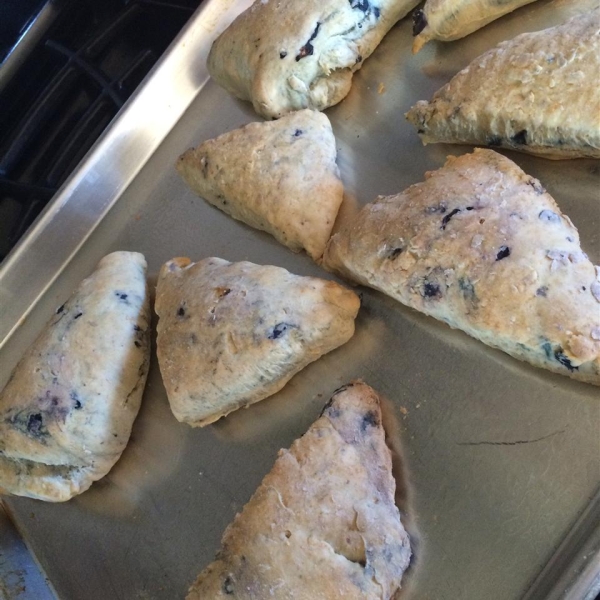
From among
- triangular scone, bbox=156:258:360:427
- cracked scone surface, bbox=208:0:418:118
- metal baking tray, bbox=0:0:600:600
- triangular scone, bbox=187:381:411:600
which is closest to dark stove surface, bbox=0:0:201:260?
metal baking tray, bbox=0:0:600:600

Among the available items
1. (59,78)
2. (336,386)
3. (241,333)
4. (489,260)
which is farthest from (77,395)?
(59,78)

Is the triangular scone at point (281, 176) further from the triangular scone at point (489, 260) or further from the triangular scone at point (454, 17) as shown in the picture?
the triangular scone at point (454, 17)

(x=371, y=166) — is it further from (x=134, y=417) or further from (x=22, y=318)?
(x=22, y=318)

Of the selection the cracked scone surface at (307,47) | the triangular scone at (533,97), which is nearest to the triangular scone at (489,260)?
the triangular scone at (533,97)

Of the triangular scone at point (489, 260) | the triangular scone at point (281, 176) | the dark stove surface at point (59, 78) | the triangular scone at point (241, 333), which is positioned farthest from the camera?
the dark stove surface at point (59, 78)

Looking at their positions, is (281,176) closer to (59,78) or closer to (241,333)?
(241,333)

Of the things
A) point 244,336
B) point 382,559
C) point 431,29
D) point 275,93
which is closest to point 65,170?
point 275,93
